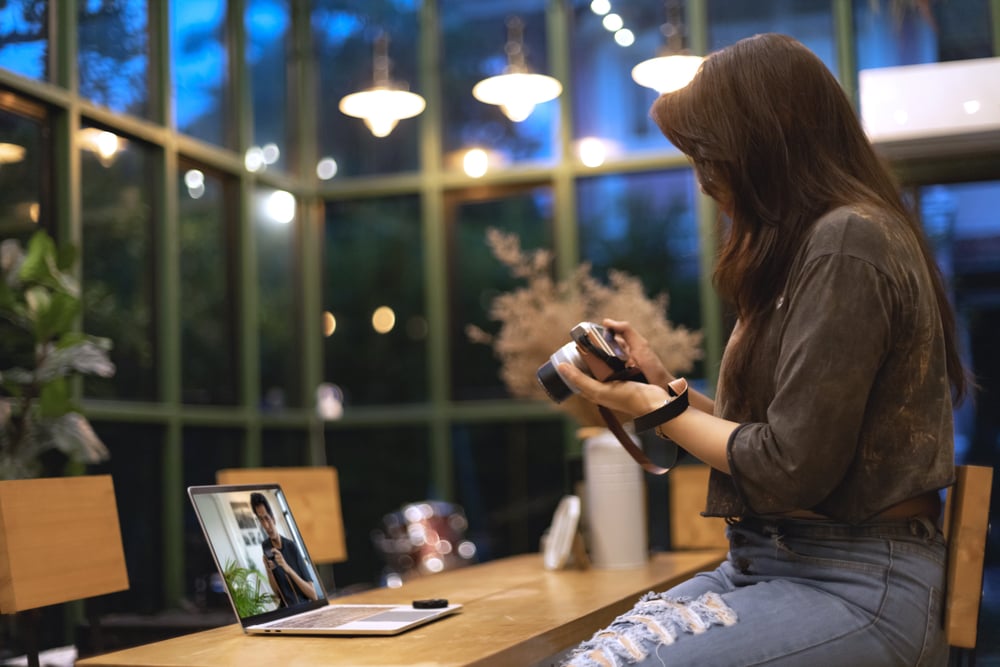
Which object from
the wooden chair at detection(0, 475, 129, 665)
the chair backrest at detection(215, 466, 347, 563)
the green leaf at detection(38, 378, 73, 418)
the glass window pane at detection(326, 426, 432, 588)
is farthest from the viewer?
the glass window pane at detection(326, 426, 432, 588)

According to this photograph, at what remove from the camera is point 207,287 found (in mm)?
5766

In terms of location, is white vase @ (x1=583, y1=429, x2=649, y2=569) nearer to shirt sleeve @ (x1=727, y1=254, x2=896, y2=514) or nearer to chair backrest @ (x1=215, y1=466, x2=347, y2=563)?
chair backrest @ (x1=215, y1=466, x2=347, y2=563)

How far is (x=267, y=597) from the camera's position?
1857 millimetres

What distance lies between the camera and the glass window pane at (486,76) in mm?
6375

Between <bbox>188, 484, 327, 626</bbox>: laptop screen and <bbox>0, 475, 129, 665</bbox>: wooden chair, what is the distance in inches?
21.1

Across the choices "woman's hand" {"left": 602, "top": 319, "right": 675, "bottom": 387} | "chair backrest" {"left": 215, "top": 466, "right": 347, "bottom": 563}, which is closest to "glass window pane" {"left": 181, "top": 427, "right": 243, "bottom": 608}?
"chair backrest" {"left": 215, "top": 466, "right": 347, "bottom": 563}

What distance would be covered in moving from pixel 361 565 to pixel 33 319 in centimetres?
286

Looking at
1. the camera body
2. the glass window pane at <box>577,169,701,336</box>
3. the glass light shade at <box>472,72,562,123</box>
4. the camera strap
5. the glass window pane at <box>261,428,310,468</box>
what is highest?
the glass light shade at <box>472,72,562,123</box>

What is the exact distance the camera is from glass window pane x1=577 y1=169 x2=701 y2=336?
241 inches

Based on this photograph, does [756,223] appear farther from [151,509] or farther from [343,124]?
[343,124]

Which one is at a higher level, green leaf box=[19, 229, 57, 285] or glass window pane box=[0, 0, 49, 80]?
glass window pane box=[0, 0, 49, 80]

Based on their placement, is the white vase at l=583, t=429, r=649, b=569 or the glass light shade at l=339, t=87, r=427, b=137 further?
the glass light shade at l=339, t=87, r=427, b=137

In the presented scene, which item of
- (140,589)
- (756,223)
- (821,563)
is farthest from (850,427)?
(140,589)

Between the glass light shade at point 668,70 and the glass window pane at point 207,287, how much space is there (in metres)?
2.14
